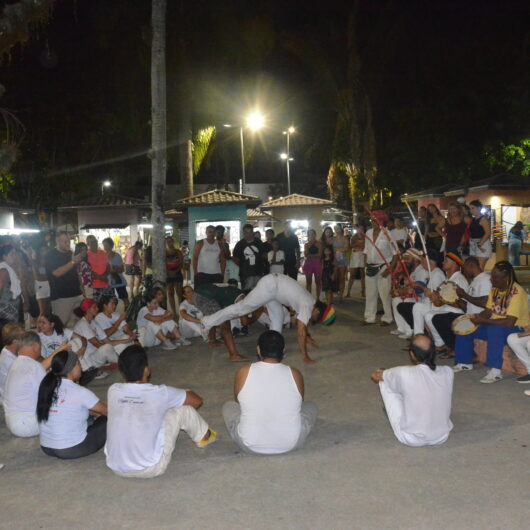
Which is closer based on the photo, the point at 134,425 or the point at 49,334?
the point at 134,425

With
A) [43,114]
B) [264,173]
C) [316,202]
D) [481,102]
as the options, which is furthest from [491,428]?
[264,173]

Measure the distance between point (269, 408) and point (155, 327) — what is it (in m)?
5.02

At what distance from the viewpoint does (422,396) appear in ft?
15.0

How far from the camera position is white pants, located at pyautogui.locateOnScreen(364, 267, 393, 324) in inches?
403

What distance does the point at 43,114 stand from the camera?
23516mm

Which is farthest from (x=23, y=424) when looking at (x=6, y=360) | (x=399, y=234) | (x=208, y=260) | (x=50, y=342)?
(x=399, y=234)

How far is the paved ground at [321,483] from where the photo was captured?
3740mm

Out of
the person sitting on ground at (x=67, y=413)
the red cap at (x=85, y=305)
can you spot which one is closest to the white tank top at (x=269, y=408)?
the person sitting on ground at (x=67, y=413)

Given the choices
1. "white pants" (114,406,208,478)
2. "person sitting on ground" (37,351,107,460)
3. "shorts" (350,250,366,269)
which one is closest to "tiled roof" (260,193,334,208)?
"shorts" (350,250,366,269)

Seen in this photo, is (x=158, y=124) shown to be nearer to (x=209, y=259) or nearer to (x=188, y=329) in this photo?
(x=209, y=259)

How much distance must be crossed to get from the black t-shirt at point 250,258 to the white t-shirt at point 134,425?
6.65 metres

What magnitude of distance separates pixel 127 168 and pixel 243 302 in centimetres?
3242

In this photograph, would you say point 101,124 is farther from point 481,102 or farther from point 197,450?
point 197,450

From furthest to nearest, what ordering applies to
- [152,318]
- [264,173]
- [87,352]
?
[264,173], [152,318], [87,352]
